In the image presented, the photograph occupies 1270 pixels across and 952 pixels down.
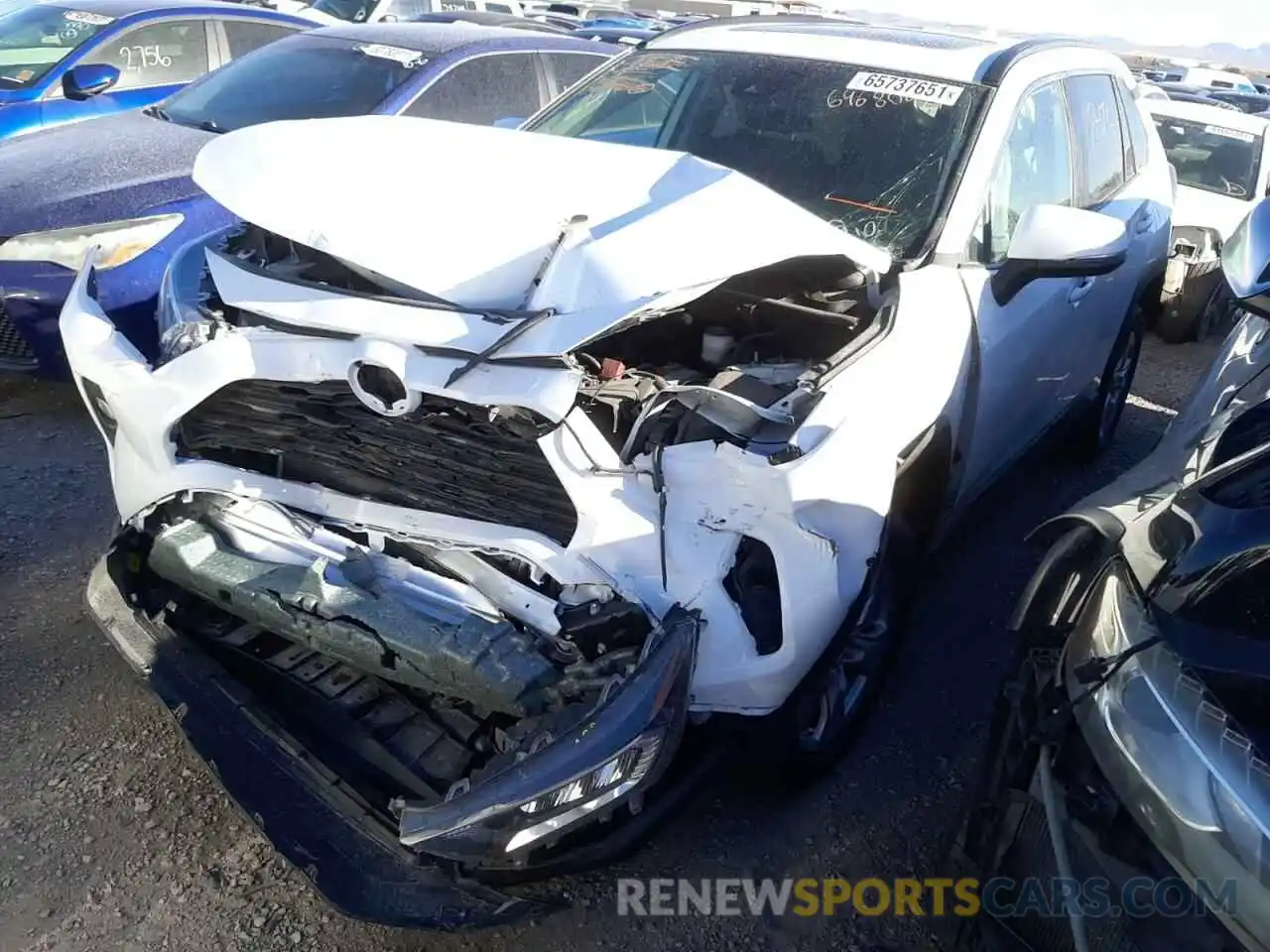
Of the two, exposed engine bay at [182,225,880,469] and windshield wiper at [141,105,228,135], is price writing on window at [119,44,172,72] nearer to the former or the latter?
windshield wiper at [141,105,228,135]

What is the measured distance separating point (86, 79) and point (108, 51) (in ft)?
1.59

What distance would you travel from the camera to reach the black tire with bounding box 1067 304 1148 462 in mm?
4301

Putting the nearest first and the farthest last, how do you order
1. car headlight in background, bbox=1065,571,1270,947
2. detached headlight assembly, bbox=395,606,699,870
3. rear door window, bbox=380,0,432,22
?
car headlight in background, bbox=1065,571,1270,947 → detached headlight assembly, bbox=395,606,699,870 → rear door window, bbox=380,0,432,22

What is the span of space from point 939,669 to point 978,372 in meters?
0.97

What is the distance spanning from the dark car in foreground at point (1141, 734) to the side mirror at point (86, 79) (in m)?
5.58

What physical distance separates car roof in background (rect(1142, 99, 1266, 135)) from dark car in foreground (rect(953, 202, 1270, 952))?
6638mm

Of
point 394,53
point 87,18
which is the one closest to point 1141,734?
point 394,53

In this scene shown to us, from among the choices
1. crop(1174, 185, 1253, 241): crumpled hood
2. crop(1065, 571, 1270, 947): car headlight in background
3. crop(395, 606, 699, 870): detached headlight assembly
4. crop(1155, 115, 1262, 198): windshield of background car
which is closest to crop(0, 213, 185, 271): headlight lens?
crop(395, 606, 699, 870): detached headlight assembly

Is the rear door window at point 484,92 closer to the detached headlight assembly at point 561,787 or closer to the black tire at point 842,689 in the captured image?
the black tire at point 842,689

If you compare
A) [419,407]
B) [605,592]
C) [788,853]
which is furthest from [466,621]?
[788,853]

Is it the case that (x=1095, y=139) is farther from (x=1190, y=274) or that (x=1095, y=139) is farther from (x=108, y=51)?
(x=108, y=51)

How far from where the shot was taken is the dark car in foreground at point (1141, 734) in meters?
1.40

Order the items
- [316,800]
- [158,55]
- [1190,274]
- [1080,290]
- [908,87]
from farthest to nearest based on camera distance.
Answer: [1190,274], [158,55], [1080,290], [908,87], [316,800]

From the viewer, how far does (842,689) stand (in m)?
2.49
